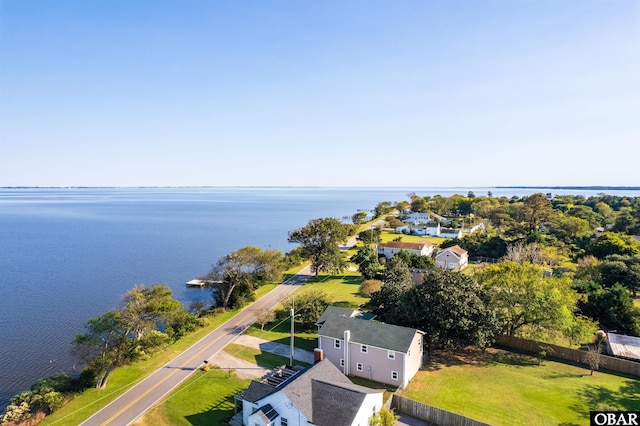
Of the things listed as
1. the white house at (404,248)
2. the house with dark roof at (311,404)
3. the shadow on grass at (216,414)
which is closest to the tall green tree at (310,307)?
the shadow on grass at (216,414)

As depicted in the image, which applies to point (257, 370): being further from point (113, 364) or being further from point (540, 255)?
point (540, 255)

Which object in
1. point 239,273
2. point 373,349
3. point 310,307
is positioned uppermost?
point 239,273

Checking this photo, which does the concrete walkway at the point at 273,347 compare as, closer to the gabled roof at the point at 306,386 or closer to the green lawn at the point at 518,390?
the gabled roof at the point at 306,386

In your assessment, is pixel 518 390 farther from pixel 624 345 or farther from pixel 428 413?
pixel 624 345

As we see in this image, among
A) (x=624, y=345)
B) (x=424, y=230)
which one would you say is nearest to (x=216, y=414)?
(x=624, y=345)

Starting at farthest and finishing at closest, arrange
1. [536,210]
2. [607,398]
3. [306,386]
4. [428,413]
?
[536,210] → [607,398] → [428,413] → [306,386]
